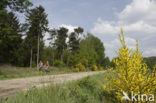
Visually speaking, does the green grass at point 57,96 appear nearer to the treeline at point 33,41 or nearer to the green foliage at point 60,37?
the treeline at point 33,41

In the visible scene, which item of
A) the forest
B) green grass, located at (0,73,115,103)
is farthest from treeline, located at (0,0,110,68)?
green grass, located at (0,73,115,103)

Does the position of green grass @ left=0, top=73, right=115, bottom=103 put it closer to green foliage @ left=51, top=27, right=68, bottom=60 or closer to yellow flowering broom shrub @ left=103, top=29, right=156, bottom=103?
yellow flowering broom shrub @ left=103, top=29, right=156, bottom=103

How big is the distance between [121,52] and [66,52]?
41.6 metres

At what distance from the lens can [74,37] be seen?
41.3m

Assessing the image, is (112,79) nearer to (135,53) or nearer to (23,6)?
(135,53)

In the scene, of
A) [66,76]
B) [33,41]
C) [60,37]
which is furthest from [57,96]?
[60,37]

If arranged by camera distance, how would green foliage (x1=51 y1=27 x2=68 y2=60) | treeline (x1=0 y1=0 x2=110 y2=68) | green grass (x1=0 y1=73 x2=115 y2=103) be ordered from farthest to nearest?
1. green foliage (x1=51 y1=27 x2=68 y2=60)
2. treeline (x1=0 y1=0 x2=110 y2=68)
3. green grass (x1=0 y1=73 x2=115 y2=103)

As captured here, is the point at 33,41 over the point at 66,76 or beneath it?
over

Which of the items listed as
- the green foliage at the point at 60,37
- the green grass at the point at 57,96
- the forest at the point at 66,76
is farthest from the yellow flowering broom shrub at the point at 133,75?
the green foliage at the point at 60,37

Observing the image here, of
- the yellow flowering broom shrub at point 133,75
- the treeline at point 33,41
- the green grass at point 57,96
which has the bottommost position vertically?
the green grass at point 57,96

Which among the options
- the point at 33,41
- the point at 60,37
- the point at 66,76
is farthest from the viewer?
the point at 60,37

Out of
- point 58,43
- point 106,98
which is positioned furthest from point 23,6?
point 58,43

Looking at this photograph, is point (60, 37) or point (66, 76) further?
point (60, 37)

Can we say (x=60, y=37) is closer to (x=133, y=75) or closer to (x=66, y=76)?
(x=66, y=76)
